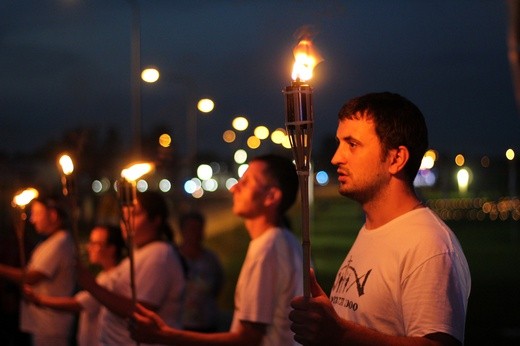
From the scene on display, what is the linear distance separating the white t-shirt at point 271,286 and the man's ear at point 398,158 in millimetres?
1748


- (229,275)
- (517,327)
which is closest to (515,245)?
A: (229,275)

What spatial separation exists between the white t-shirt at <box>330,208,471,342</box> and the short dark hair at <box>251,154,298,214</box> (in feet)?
6.82

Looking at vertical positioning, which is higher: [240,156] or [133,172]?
[240,156]

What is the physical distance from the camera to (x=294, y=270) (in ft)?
19.0

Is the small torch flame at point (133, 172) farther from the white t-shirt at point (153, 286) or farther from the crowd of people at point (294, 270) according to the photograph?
the white t-shirt at point (153, 286)

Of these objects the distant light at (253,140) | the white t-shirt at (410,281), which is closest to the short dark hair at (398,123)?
the white t-shirt at (410,281)

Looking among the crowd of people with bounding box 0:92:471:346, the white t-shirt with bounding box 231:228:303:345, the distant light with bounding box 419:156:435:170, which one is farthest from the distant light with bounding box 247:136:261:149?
the white t-shirt with bounding box 231:228:303:345

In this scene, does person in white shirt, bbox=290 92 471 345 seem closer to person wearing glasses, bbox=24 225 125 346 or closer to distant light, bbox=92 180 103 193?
person wearing glasses, bbox=24 225 125 346

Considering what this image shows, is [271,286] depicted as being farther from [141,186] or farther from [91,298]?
[141,186]

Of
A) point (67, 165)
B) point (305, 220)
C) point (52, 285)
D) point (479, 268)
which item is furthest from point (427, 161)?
point (305, 220)

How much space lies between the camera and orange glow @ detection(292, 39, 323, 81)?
369 cm

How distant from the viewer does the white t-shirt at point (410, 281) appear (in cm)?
368

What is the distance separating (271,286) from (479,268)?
25.7m

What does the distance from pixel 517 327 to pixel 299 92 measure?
584 inches
